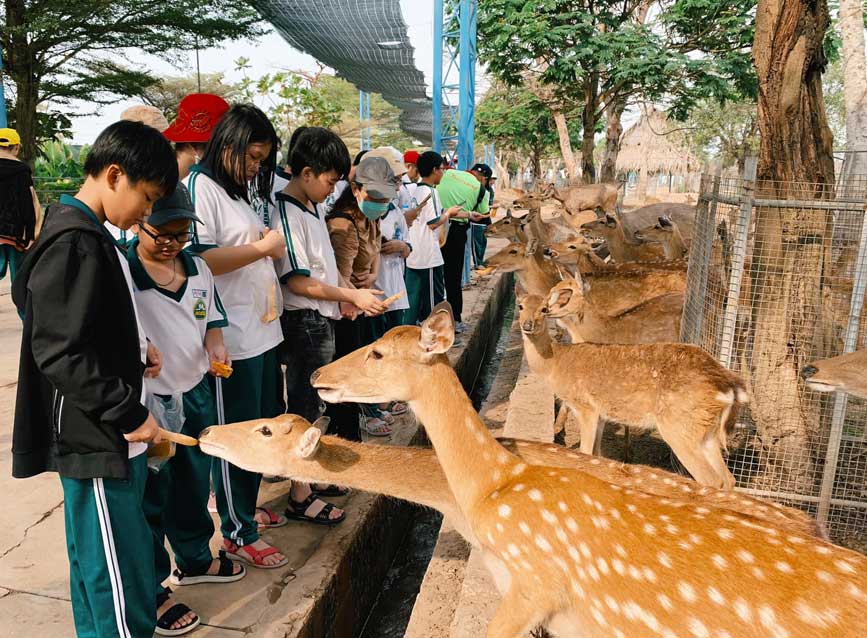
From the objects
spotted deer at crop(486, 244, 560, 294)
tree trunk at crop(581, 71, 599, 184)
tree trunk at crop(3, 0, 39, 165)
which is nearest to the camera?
spotted deer at crop(486, 244, 560, 294)

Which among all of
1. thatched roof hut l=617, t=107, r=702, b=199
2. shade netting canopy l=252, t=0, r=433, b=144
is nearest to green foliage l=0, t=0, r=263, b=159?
shade netting canopy l=252, t=0, r=433, b=144

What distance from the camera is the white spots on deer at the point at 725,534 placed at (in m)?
2.15

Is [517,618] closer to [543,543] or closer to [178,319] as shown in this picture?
[543,543]

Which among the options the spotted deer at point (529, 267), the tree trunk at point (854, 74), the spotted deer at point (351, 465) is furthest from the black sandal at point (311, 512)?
the spotted deer at point (529, 267)

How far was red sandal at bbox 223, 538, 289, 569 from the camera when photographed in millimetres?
3152

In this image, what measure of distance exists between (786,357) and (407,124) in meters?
22.8

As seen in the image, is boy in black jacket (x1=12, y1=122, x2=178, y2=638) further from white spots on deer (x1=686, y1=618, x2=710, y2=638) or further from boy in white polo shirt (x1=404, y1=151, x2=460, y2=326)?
boy in white polo shirt (x1=404, y1=151, x2=460, y2=326)

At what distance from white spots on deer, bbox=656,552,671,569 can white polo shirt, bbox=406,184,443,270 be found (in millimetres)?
4201

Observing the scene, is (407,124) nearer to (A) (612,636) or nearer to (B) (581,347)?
(B) (581,347)

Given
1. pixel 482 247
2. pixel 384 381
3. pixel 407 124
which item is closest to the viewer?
pixel 384 381

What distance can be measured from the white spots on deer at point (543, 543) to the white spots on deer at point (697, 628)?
47 centimetres

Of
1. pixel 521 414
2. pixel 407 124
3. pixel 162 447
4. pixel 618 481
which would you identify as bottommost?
pixel 521 414

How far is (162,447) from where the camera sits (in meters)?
2.36

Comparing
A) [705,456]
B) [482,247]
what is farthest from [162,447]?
[482,247]
